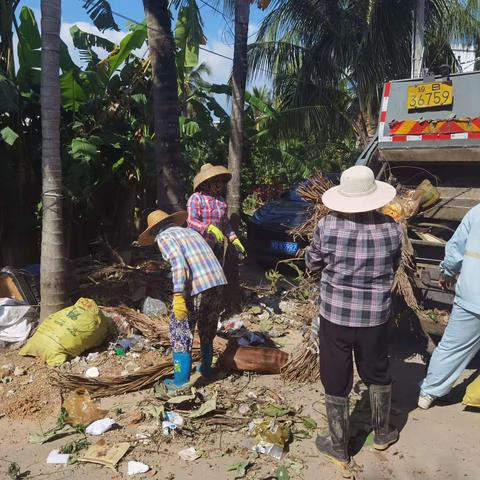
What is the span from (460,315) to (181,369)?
6.89 ft

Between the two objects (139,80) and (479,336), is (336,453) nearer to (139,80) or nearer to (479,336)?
(479,336)

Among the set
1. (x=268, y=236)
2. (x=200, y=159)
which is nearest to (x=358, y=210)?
(x=268, y=236)

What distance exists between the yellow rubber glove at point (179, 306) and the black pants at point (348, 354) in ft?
3.68

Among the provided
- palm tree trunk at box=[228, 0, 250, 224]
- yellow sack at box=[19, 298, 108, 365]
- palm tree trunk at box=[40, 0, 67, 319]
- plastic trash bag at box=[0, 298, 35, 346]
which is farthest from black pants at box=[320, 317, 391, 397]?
palm tree trunk at box=[228, 0, 250, 224]

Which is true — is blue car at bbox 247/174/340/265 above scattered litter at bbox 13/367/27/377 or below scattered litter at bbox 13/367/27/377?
above

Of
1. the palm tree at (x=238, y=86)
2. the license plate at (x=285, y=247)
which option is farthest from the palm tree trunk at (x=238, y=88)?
the license plate at (x=285, y=247)

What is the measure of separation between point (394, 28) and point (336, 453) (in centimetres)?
1064

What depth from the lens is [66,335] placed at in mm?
4797

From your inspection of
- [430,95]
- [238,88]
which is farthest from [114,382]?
[238,88]

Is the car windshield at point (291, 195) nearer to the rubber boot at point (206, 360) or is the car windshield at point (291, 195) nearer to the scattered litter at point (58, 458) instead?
the rubber boot at point (206, 360)

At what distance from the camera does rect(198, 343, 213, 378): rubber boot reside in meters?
4.47

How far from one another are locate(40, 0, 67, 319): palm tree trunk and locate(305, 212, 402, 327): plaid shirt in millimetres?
2893

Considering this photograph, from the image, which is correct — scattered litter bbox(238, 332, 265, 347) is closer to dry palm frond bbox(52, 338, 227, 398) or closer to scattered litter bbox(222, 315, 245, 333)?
scattered litter bbox(222, 315, 245, 333)

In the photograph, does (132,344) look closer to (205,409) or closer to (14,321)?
(14,321)
